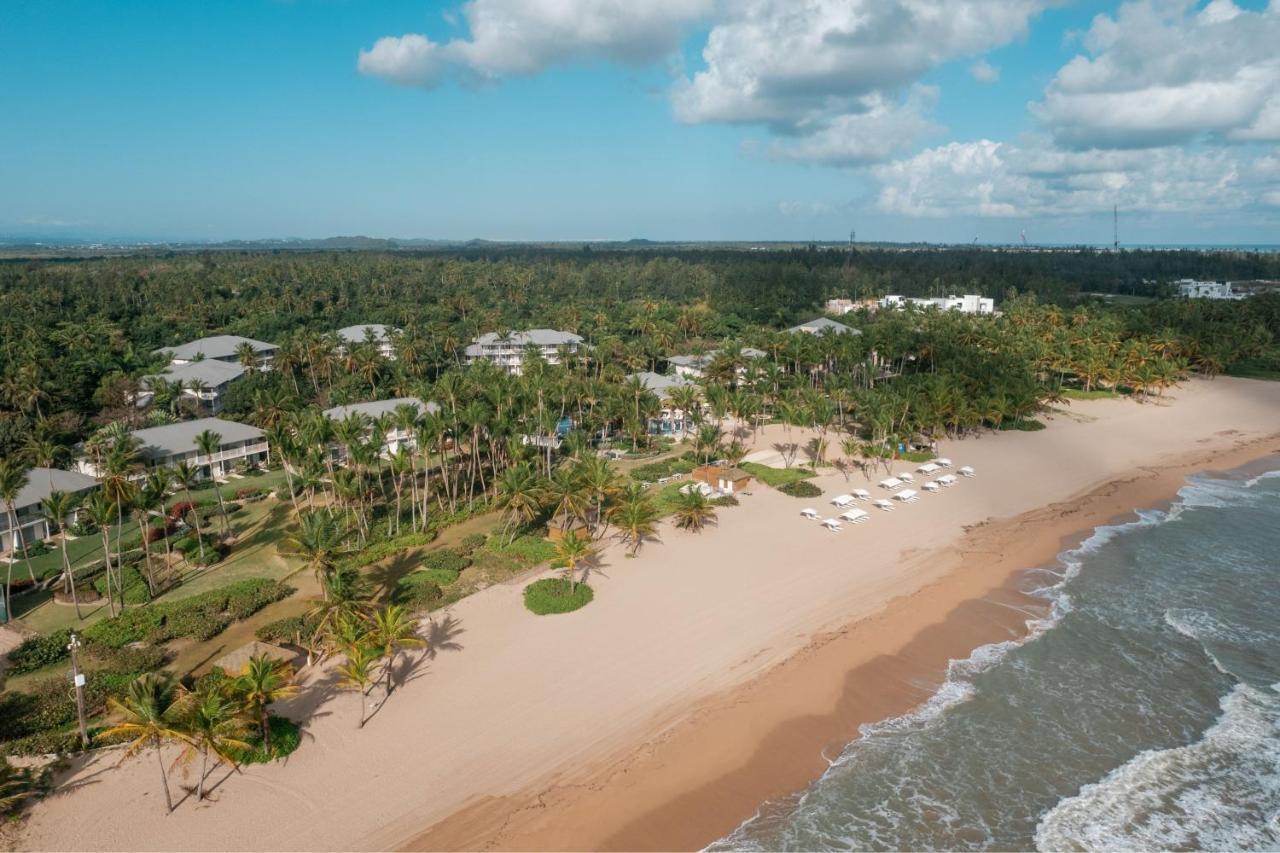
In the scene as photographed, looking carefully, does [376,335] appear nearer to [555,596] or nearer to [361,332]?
[361,332]

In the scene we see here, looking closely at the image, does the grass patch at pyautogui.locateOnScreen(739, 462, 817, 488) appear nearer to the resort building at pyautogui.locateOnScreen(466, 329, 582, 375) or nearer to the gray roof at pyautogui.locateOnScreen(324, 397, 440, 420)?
the gray roof at pyautogui.locateOnScreen(324, 397, 440, 420)

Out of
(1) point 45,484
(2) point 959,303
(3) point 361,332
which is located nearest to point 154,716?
(1) point 45,484

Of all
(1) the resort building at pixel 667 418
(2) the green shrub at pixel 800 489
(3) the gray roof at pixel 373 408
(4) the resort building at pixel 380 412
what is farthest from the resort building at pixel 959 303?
(4) the resort building at pixel 380 412

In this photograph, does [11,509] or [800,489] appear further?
[800,489]

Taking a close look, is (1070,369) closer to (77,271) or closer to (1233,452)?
(1233,452)

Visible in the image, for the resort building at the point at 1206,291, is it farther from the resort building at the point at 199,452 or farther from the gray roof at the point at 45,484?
the gray roof at the point at 45,484

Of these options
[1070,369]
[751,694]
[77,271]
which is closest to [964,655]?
[751,694]

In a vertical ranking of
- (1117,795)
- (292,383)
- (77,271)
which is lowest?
(1117,795)
